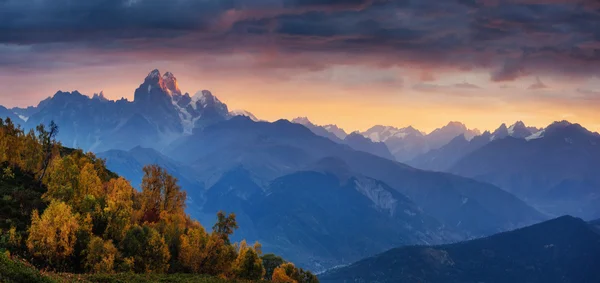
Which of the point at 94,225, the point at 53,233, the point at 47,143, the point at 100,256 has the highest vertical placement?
the point at 47,143

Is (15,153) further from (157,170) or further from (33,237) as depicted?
(33,237)

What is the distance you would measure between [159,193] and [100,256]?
66097 mm

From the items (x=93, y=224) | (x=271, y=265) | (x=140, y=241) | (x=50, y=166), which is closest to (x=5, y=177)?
(x=50, y=166)

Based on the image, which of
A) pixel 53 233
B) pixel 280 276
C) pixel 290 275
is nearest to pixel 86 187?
pixel 53 233

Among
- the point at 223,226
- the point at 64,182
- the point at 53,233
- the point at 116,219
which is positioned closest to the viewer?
the point at 53,233

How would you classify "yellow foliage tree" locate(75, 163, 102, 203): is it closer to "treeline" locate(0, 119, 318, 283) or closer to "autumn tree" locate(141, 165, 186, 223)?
"treeline" locate(0, 119, 318, 283)

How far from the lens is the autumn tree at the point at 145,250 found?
379 ft

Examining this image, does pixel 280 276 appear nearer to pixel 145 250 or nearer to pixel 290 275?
pixel 290 275

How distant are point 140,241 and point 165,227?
19.3m

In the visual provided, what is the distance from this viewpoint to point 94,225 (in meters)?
120

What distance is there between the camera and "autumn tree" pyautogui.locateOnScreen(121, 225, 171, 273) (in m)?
116

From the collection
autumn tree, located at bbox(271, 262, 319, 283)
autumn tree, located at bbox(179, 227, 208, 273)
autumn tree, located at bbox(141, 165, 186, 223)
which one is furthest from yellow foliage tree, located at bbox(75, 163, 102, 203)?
autumn tree, located at bbox(271, 262, 319, 283)

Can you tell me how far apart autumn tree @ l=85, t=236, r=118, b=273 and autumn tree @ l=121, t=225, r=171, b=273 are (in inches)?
326

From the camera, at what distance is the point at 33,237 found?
98.4 metres
